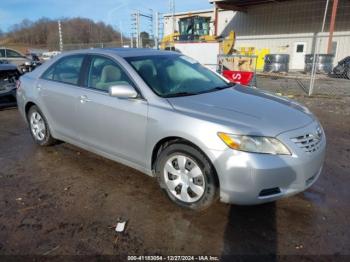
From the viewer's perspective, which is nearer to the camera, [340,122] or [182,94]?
[182,94]

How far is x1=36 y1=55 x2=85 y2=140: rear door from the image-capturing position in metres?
4.20

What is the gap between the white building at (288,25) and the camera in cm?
2359

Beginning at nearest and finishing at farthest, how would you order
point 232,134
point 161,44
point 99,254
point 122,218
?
point 99,254
point 232,134
point 122,218
point 161,44

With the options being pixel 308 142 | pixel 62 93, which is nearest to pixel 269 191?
pixel 308 142

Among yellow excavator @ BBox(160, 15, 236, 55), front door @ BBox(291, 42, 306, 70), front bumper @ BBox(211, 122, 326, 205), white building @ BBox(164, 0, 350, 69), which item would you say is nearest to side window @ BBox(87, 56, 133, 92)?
front bumper @ BBox(211, 122, 326, 205)

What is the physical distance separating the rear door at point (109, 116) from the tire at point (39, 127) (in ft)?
3.33

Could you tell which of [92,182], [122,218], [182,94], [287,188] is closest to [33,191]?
[92,182]

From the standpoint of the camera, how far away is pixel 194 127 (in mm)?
2908

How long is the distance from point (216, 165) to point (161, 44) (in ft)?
76.3

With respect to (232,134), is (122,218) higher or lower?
lower

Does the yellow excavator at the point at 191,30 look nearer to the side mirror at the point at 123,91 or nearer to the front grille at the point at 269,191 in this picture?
the side mirror at the point at 123,91

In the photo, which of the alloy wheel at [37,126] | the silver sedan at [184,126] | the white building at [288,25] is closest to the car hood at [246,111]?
the silver sedan at [184,126]

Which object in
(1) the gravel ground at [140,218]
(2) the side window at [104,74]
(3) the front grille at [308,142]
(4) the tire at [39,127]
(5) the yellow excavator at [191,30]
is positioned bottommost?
(1) the gravel ground at [140,218]

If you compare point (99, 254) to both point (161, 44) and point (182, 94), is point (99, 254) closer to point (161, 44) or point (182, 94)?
point (182, 94)
